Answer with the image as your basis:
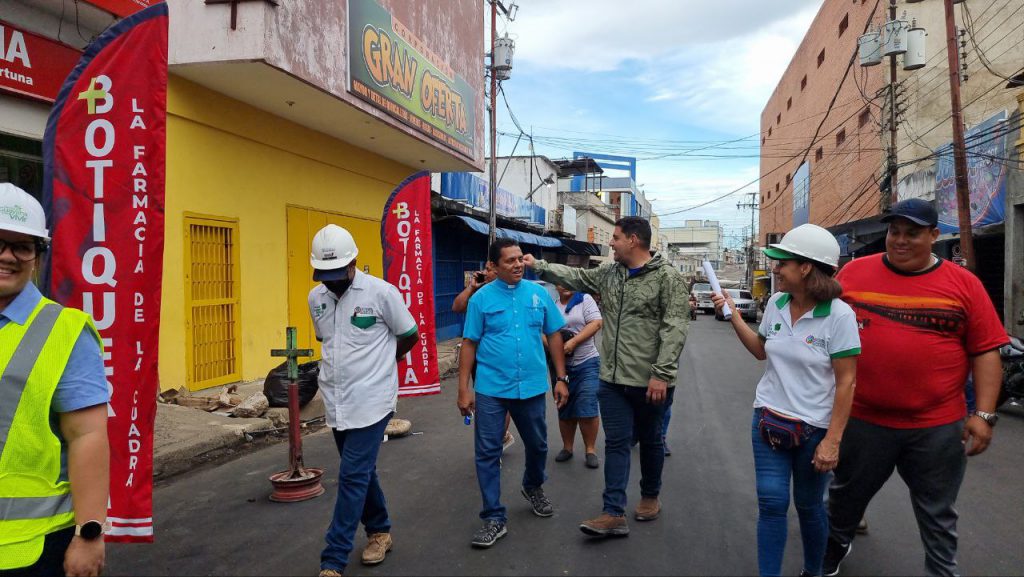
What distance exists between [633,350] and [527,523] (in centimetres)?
136

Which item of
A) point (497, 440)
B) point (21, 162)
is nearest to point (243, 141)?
point (21, 162)

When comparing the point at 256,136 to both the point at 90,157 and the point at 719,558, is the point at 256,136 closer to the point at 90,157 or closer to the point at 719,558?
the point at 90,157

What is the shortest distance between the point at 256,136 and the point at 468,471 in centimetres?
636

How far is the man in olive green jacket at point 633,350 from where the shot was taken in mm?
3824

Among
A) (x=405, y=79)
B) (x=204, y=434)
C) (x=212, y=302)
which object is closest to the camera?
(x=204, y=434)

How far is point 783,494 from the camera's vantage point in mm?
2990

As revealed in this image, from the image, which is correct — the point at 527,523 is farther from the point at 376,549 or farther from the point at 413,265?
the point at 413,265

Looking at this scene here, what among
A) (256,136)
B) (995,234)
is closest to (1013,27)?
(995,234)

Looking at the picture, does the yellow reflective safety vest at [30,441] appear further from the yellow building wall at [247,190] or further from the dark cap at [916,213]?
the yellow building wall at [247,190]

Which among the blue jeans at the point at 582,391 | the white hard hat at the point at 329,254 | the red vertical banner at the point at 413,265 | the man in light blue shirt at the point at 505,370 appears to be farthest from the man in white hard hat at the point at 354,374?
the red vertical banner at the point at 413,265

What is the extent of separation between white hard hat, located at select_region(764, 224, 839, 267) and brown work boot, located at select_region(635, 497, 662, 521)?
1973 mm

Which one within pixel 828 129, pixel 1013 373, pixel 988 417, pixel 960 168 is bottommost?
pixel 1013 373

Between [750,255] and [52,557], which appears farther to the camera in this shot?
[750,255]

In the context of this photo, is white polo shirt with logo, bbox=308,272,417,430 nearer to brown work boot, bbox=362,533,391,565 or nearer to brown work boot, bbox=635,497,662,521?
brown work boot, bbox=362,533,391,565
